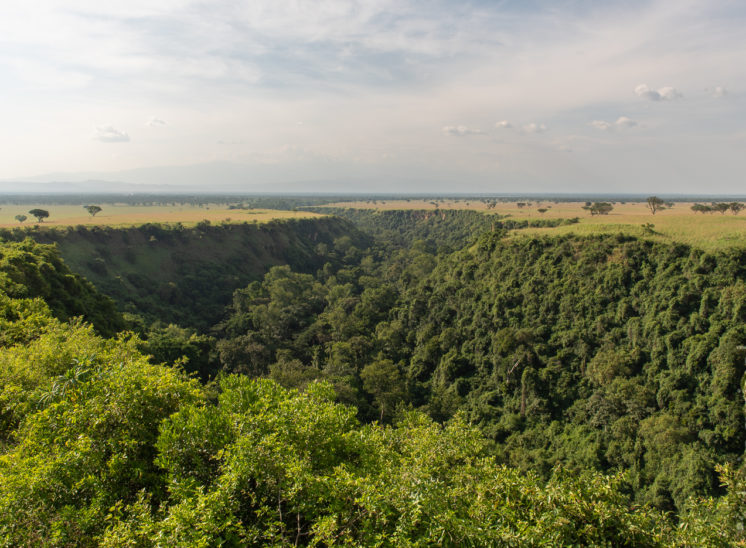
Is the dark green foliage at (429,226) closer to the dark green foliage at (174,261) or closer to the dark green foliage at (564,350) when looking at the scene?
the dark green foliage at (174,261)

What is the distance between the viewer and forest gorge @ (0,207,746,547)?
871 cm

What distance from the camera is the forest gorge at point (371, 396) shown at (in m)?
8.71

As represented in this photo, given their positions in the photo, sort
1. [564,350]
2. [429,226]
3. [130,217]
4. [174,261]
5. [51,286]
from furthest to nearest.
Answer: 1. [429,226]
2. [130,217]
3. [174,261]
4. [564,350]
5. [51,286]

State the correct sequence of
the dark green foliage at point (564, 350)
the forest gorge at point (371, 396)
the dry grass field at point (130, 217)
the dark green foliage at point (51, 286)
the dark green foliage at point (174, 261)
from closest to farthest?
the forest gorge at point (371, 396), the dark green foliage at point (51, 286), the dark green foliage at point (564, 350), the dark green foliage at point (174, 261), the dry grass field at point (130, 217)

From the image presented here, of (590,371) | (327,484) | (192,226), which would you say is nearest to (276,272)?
(192,226)

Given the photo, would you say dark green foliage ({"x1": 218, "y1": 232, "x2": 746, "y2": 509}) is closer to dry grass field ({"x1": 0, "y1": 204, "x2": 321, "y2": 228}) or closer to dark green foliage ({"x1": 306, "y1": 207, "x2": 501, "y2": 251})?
dry grass field ({"x1": 0, "y1": 204, "x2": 321, "y2": 228})

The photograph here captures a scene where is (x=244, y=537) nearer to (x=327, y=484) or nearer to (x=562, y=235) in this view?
(x=327, y=484)

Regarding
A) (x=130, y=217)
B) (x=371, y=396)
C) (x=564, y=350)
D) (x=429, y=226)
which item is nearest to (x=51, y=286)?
(x=371, y=396)

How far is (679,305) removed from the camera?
33938mm

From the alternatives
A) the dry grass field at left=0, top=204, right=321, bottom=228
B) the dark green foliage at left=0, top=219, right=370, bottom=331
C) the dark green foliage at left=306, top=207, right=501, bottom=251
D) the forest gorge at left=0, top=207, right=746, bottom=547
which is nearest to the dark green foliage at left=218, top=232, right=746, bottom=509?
the forest gorge at left=0, top=207, right=746, bottom=547

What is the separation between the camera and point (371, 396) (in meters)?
39.7

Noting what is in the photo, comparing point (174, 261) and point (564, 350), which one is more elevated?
point (174, 261)

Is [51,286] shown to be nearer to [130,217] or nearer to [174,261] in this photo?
[174,261]

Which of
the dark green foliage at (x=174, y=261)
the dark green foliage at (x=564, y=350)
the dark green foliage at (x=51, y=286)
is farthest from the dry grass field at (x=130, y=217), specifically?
the dark green foliage at (x=51, y=286)
